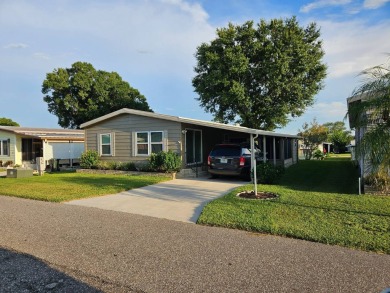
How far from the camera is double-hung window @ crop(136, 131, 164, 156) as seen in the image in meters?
16.2

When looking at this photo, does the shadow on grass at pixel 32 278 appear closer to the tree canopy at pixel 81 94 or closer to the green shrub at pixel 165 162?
the green shrub at pixel 165 162

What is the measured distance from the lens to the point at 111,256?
4707 mm

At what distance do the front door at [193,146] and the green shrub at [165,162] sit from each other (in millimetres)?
1061

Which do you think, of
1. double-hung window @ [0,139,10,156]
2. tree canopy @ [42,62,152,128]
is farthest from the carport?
tree canopy @ [42,62,152,128]

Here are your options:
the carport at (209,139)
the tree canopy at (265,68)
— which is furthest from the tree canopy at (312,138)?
the carport at (209,139)

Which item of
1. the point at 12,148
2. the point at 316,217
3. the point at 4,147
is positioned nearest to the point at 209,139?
the point at 316,217

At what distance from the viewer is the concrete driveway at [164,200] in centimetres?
766

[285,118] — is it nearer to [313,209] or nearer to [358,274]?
[313,209]

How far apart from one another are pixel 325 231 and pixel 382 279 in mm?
1830

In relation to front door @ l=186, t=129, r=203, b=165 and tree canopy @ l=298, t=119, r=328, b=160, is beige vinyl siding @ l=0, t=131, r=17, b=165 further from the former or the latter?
tree canopy @ l=298, t=119, r=328, b=160

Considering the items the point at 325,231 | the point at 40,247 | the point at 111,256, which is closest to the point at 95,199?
the point at 40,247

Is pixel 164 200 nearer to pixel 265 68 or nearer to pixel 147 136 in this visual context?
pixel 147 136

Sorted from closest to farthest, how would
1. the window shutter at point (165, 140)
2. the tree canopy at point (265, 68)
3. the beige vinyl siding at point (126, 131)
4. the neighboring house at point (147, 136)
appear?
the neighboring house at point (147, 136) < the beige vinyl siding at point (126, 131) < the window shutter at point (165, 140) < the tree canopy at point (265, 68)

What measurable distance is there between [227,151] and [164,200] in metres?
5.12
